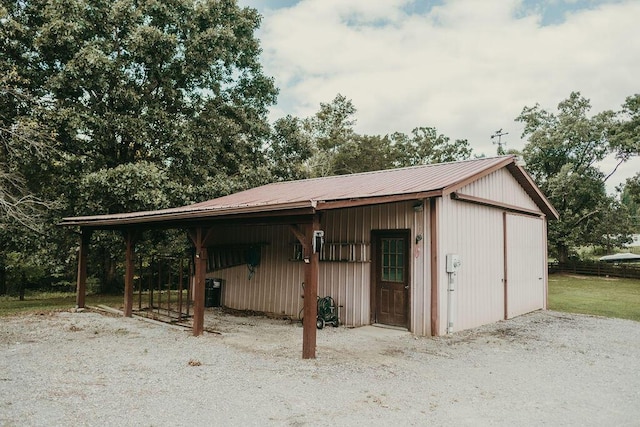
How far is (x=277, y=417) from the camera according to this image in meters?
3.84

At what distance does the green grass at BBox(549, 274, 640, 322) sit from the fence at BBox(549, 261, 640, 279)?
71 centimetres

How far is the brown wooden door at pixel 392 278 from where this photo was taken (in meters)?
8.01

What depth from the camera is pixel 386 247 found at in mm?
8344

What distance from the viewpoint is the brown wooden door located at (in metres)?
8.01

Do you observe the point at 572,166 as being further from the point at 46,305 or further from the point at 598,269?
the point at 46,305

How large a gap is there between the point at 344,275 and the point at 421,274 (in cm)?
164

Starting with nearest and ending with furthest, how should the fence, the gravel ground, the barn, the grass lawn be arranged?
the gravel ground < the barn < the grass lawn < the fence

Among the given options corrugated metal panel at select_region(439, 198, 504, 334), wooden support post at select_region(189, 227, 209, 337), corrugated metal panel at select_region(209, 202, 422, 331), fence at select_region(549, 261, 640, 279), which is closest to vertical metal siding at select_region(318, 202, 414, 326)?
corrugated metal panel at select_region(209, 202, 422, 331)

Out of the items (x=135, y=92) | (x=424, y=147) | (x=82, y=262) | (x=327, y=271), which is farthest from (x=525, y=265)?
(x=424, y=147)

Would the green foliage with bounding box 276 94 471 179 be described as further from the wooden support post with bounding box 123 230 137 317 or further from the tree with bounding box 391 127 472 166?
the wooden support post with bounding box 123 230 137 317

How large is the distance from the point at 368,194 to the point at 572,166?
2098cm

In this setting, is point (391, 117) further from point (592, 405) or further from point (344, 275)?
point (592, 405)

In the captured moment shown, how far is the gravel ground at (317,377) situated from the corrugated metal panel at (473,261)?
456 millimetres

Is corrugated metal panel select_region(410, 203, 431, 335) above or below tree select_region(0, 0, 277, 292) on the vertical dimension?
below
